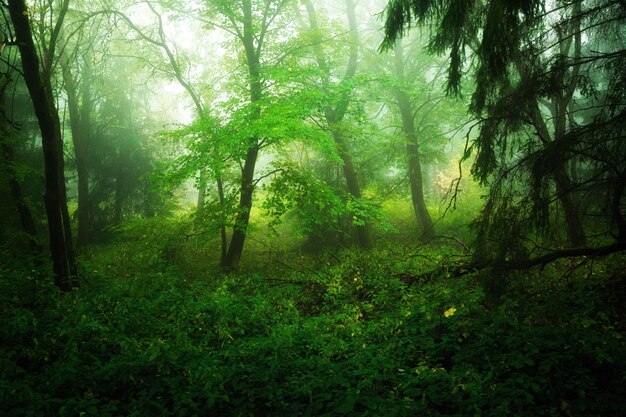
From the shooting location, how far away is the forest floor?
3.37m

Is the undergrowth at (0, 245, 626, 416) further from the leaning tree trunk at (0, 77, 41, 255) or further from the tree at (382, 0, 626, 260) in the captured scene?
the leaning tree trunk at (0, 77, 41, 255)

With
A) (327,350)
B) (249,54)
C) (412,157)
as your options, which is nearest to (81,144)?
(249,54)

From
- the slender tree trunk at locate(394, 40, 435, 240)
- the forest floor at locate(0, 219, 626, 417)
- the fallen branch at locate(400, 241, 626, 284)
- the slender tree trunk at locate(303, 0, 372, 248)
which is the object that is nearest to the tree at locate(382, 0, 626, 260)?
the fallen branch at locate(400, 241, 626, 284)

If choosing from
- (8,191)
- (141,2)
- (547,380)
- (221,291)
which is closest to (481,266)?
(547,380)

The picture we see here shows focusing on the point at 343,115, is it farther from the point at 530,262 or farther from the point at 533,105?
the point at 530,262

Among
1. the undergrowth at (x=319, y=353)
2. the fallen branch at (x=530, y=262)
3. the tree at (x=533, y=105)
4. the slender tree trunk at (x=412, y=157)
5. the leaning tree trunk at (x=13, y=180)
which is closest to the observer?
the undergrowth at (x=319, y=353)

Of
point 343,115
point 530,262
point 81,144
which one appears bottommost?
point 530,262

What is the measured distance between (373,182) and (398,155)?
1.59 meters

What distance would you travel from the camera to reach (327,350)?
15.4ft

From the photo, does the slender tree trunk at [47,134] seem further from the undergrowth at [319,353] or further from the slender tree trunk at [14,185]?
the slender tree trunk at [14,185]

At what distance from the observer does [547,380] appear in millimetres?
3375

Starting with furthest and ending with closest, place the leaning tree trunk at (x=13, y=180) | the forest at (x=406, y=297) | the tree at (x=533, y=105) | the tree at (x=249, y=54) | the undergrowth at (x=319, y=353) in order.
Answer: the tree at (x=249, y=54) < the leaning tree trunk at (x=13, y=180) < the tree at (x=533, y=105) < the forest at (x=406, y=297) < the undergrowth at (x=319, y=353)

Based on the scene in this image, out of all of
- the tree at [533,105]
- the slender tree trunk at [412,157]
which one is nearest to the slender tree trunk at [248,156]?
the tree at [533,105]

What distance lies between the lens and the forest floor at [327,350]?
11.1 feet
